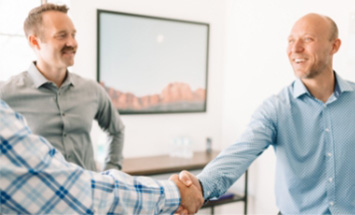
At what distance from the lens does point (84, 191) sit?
1.08 metres

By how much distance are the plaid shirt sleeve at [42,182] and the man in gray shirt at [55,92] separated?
0.85 metres

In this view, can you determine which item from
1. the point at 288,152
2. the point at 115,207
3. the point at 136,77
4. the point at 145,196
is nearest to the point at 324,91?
the point at 288,152

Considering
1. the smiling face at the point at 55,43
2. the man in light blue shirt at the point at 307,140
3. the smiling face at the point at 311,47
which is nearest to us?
the man in light blue shirt at the point at 307,140

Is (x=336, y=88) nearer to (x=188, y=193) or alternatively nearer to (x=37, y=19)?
(x=188, y=193)

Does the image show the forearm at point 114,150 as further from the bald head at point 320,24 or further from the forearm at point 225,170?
the bald head at point 320,24

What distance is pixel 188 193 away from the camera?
5.18 ft

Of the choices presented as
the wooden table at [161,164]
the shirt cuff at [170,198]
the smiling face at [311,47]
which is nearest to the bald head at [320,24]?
the smiling face at [311,47]

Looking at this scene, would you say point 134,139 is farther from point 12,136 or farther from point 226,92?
point 12,136

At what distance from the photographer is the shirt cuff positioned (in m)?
1.38

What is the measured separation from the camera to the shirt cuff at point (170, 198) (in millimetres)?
1384

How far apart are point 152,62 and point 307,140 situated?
6.35 ft

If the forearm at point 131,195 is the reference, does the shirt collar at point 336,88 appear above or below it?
above

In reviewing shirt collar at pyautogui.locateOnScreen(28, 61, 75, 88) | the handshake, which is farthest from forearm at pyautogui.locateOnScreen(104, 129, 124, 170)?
the handshake

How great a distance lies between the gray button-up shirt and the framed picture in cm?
99
